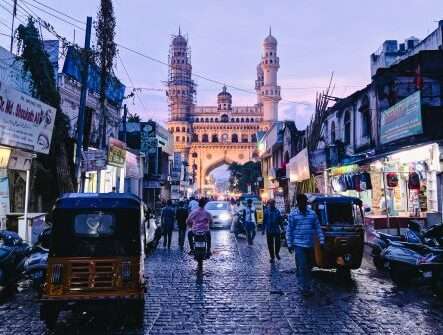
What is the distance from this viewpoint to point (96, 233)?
21.7 feet

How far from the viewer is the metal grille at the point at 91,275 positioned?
6.02 meters

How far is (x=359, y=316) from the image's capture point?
6.63 meters

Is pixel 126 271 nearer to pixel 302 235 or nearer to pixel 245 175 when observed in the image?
pixel 302 235

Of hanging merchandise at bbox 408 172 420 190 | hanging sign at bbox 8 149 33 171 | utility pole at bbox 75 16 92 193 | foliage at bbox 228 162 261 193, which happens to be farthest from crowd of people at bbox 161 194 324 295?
foliage at bbox 228 162 261 193

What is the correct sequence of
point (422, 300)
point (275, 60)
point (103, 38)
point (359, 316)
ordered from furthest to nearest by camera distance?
point (275, 60) < point (103, 38) < point (422, 300) < point (359, 316)

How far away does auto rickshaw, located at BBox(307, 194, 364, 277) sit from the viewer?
9898mm

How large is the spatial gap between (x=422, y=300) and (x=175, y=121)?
12776 centimetres

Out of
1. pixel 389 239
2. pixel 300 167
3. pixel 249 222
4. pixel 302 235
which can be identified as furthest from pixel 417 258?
pixel 300 167

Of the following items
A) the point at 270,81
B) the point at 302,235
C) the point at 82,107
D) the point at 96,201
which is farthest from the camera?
the point at 270,81

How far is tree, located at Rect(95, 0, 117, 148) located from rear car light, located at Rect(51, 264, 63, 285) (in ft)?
36.9

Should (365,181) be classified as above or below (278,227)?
above

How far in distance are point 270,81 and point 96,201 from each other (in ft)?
418

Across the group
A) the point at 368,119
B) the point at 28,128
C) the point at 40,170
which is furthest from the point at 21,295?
the point at 368,119

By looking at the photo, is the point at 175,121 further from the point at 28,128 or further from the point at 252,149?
the point at 28,128
